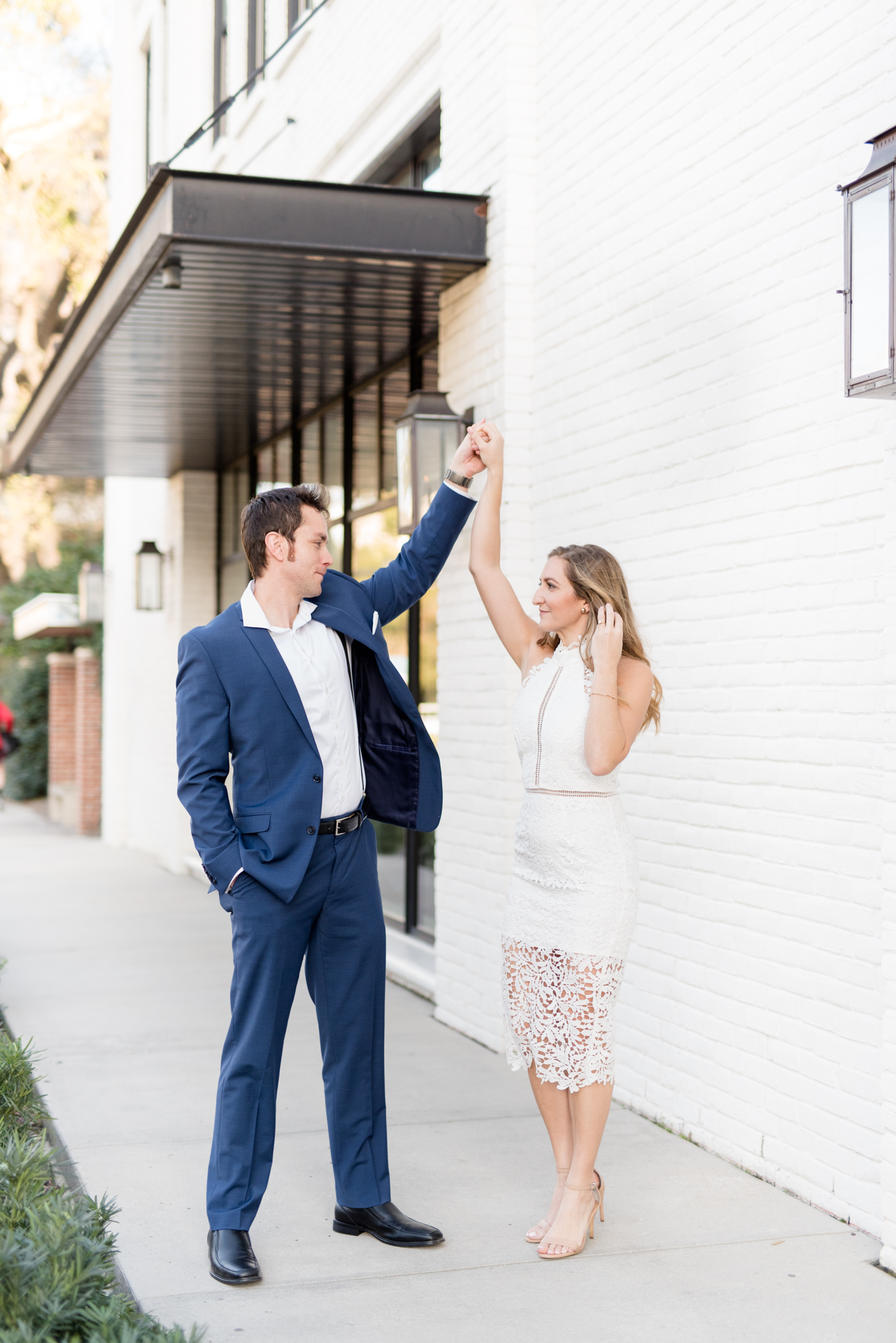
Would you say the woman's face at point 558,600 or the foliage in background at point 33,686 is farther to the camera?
the foliage in background at point 33,686

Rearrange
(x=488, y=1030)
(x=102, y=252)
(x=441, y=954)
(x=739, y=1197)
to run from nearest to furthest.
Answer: (x=739, y=1197) → (x=488, y=1030) → (x=441, y=954) → (x=102, y=252)

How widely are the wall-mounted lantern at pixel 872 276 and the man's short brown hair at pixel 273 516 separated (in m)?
1.38

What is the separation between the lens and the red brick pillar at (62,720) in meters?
19.1

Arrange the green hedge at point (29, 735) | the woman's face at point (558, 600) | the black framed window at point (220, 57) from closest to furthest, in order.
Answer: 1. the woman's face at point (558, 600)
2. the black framed window at point (220, 57)
3. the green hedge at point (29, 735)

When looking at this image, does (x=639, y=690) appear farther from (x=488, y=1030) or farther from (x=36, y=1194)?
(x=488, y=1030)

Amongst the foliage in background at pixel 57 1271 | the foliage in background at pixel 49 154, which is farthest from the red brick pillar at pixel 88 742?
the foliage in background at pixel 57 1271

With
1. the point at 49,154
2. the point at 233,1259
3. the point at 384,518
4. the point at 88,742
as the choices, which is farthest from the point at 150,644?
the point at 49,154

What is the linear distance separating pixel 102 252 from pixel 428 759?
2105 centimetres

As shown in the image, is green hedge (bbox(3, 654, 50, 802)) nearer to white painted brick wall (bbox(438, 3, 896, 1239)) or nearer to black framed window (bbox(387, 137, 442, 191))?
black framed window (bbox(387, 137, 442, 191))

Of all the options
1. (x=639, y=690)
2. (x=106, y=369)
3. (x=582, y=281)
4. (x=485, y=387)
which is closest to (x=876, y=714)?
(x=639, y=690)

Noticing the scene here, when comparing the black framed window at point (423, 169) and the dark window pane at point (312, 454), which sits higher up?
the black framed window at point (423, 169)

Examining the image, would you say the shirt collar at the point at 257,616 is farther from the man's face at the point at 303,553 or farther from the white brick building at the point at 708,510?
the white brick building at the point at 708,510

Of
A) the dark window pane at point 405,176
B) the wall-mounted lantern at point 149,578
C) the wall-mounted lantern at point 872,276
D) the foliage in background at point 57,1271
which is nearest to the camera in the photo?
the foliage in background at point 57,1271

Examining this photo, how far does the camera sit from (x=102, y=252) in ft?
75.2
